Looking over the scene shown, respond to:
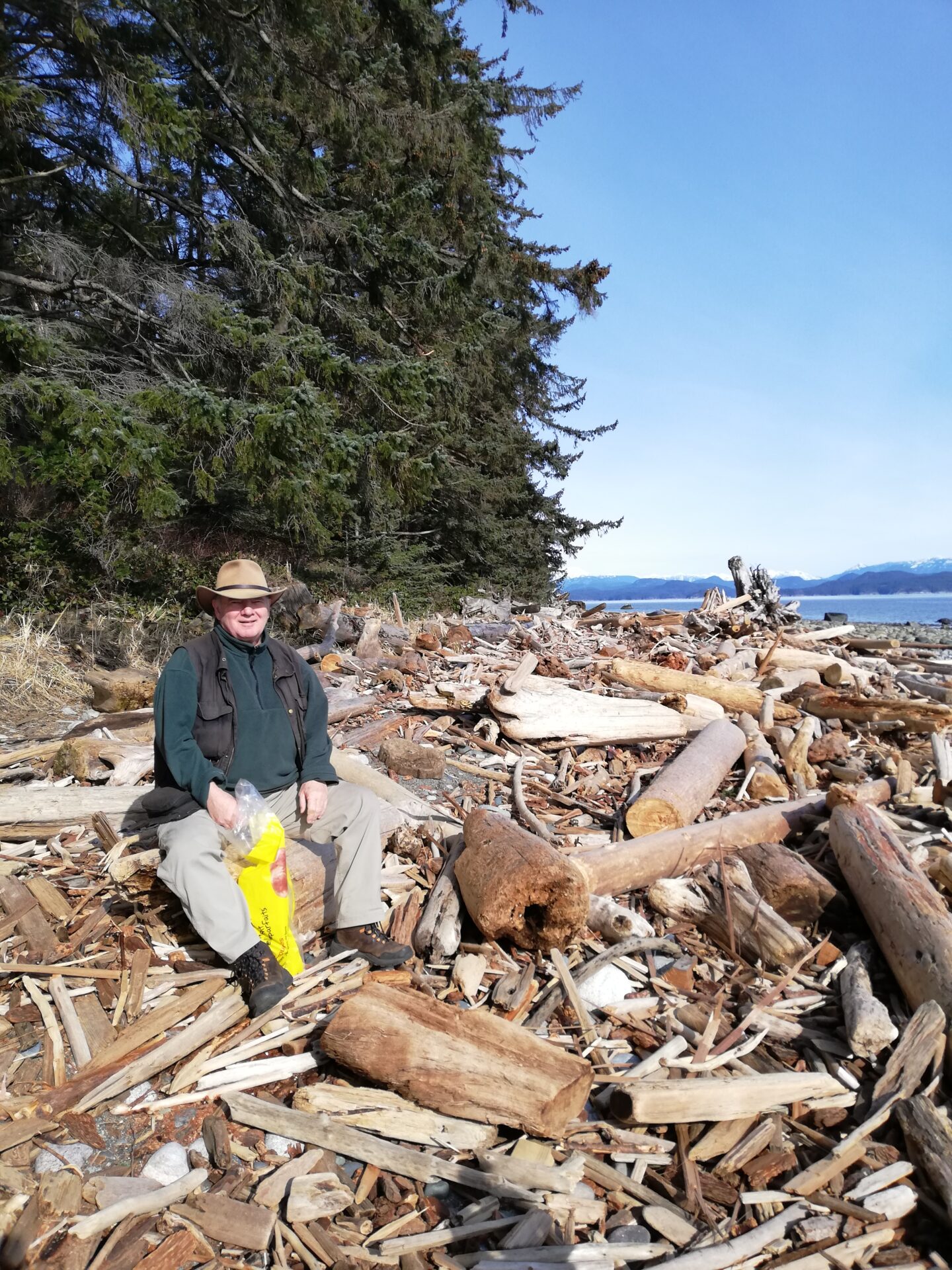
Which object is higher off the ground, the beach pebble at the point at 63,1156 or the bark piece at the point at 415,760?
the bark piece at the point at 415,760

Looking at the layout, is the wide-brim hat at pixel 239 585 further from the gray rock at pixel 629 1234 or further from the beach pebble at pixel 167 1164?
the gray rock at pixel 629 1234

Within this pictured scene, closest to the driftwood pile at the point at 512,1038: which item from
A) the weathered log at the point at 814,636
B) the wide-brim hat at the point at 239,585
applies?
the wide-brim hat at the point at 239,585

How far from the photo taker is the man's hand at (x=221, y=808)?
128 inches

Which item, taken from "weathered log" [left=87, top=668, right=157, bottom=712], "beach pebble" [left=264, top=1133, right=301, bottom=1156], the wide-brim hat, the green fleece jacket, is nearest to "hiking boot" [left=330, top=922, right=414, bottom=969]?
the green fleece jacket

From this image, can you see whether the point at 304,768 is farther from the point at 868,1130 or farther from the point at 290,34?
the point at 290,34

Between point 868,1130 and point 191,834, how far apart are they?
291cm

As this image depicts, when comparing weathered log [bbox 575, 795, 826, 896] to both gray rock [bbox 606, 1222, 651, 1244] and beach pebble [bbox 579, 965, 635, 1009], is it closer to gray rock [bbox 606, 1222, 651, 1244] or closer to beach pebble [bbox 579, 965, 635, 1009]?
beach pebble [bbox 579, 965, 635, 1009]

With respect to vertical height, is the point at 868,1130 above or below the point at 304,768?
below

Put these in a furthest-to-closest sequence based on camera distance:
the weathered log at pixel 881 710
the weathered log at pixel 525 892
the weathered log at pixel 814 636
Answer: the weathered log at pixel 814 636, the weathered log at pixel 881 710, the weathered log at pixel 525 892

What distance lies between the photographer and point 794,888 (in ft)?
Result: 12.0

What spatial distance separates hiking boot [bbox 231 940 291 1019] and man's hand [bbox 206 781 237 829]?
56 cm

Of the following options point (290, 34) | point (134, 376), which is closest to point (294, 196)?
point (290, 34)

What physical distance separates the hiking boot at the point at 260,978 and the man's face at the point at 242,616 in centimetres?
152

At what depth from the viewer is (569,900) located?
11.0ft
